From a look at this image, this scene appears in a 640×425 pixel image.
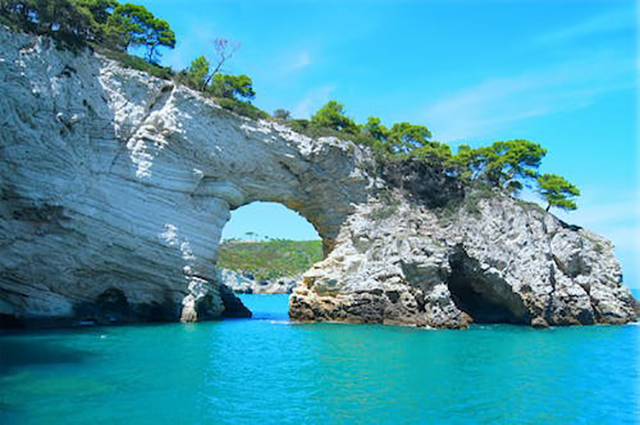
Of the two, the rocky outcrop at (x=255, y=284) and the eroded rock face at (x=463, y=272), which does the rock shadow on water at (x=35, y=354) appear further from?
the rocky outcrop at (x=255, y=284)

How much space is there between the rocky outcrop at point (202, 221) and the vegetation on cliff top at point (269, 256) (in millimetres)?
72762

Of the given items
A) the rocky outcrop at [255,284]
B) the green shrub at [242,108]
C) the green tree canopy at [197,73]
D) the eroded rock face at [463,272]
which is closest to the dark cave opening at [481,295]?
the eroded rock face at [463,272]

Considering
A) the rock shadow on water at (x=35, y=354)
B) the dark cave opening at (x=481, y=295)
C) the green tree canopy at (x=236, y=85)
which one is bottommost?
the rock shadow on water at (x=35, y=354)

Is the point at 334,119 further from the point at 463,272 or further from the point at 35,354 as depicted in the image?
the point at 35,354

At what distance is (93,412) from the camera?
37.8 ft

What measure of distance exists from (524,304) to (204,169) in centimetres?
2154

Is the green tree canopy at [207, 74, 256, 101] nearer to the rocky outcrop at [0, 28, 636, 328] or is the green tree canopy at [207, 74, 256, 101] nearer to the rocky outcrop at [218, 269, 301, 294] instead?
the rocky outcrop at [0, 28, 636, 328]

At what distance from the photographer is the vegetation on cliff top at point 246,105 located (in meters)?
26.9

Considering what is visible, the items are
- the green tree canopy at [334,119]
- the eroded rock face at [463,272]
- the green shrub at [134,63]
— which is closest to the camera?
the green shrub at [134,63]

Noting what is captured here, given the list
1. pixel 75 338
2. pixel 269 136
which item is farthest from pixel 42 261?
pixel 269 136

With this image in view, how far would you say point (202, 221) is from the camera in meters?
30.2

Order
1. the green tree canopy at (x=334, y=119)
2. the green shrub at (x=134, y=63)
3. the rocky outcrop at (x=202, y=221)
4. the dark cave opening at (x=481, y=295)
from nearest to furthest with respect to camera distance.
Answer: the rocky outcrop at (x=202, y=221) → the green shrub at (x=134, y=63) → the dark cave opening at (x=481, y=295) → the green tree canopy at (x=334, y=119)

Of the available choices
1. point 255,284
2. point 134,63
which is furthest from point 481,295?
point 255,284

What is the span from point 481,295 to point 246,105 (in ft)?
66.7
